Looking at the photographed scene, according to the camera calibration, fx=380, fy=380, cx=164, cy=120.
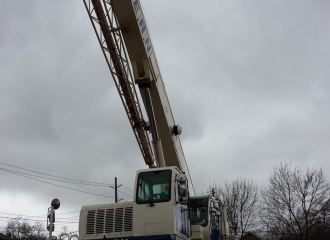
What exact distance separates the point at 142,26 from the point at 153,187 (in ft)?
17.4

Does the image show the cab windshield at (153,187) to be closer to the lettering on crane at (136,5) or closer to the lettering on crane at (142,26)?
the lettering on crane at (142,26)

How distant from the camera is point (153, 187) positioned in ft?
31.1

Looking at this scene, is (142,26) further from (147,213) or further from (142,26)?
(147,213)

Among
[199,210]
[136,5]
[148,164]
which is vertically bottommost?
[199,210]

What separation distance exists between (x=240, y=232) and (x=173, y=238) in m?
27.7

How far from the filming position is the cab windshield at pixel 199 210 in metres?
11.4

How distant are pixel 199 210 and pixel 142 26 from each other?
6.01 metres

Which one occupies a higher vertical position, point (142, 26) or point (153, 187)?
point (142, 26)

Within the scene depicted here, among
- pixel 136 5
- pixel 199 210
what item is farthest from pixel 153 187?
pixel 136 5

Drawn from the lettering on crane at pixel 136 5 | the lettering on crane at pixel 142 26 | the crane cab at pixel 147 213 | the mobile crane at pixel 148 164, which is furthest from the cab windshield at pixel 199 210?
the lettering on crane at pixel 136 5

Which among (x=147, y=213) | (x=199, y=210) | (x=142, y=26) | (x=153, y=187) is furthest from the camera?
(x=142, y=26)

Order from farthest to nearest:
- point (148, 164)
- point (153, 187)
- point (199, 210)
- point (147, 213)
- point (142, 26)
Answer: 1. point (148, 164)
2. point (142, 26)
3. point (199, 210)
4. point (153, 187)
5. point (147, 213)

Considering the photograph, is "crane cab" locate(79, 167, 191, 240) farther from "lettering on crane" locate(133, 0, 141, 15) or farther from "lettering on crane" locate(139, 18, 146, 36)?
"lettering on crane" locate(133, 0, 141, 15)

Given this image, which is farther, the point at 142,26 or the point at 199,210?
the point at 142,26
